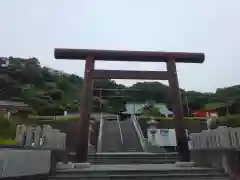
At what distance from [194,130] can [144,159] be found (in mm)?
16171

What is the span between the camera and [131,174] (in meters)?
8.05

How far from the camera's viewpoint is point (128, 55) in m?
11.9

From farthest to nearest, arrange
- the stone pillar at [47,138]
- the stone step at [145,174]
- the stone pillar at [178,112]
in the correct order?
the stone pillar at [178,112] → the stone pillar at [47,138] → the stone step at [145,174]

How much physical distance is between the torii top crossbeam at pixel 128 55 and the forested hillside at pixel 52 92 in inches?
661

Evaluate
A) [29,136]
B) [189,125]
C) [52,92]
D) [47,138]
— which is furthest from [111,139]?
[52,92]

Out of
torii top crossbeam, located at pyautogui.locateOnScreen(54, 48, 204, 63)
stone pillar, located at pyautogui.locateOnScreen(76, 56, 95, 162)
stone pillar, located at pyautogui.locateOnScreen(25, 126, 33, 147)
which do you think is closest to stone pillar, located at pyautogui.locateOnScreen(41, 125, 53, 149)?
stone pillar, located at pyautogui.locateOnScreen(25, 126, 33, 147)

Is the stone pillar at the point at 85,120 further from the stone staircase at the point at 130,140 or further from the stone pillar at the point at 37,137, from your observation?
the stone staircase at the point at 130,140

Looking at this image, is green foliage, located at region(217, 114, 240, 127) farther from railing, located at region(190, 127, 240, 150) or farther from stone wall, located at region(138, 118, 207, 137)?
railing, located at region(190, 127, 240, 150)

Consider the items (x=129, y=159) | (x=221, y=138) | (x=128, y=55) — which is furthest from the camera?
(x=129, y=159)

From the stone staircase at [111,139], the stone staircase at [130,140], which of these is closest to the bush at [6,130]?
the stone staircase at [111,139]

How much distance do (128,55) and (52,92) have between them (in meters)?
41.4

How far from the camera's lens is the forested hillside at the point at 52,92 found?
40.3 m

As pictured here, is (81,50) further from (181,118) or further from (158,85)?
(158,85)

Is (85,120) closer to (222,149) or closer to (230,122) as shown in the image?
(222,149)
